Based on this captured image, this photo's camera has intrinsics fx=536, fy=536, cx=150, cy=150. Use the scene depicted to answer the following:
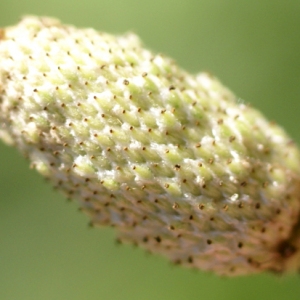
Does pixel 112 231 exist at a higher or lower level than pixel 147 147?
higher

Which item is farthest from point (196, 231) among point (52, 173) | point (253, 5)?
point (253, 5)

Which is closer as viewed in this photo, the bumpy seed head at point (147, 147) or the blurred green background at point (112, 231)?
the bumpy seed head at point (147, 147)

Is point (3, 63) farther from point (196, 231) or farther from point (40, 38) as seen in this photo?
point (196, 231)

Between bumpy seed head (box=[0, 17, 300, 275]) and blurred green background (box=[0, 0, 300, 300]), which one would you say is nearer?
bumpy seed head (box=[0, 17, 300, 275])

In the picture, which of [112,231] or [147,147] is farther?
[112,231]
